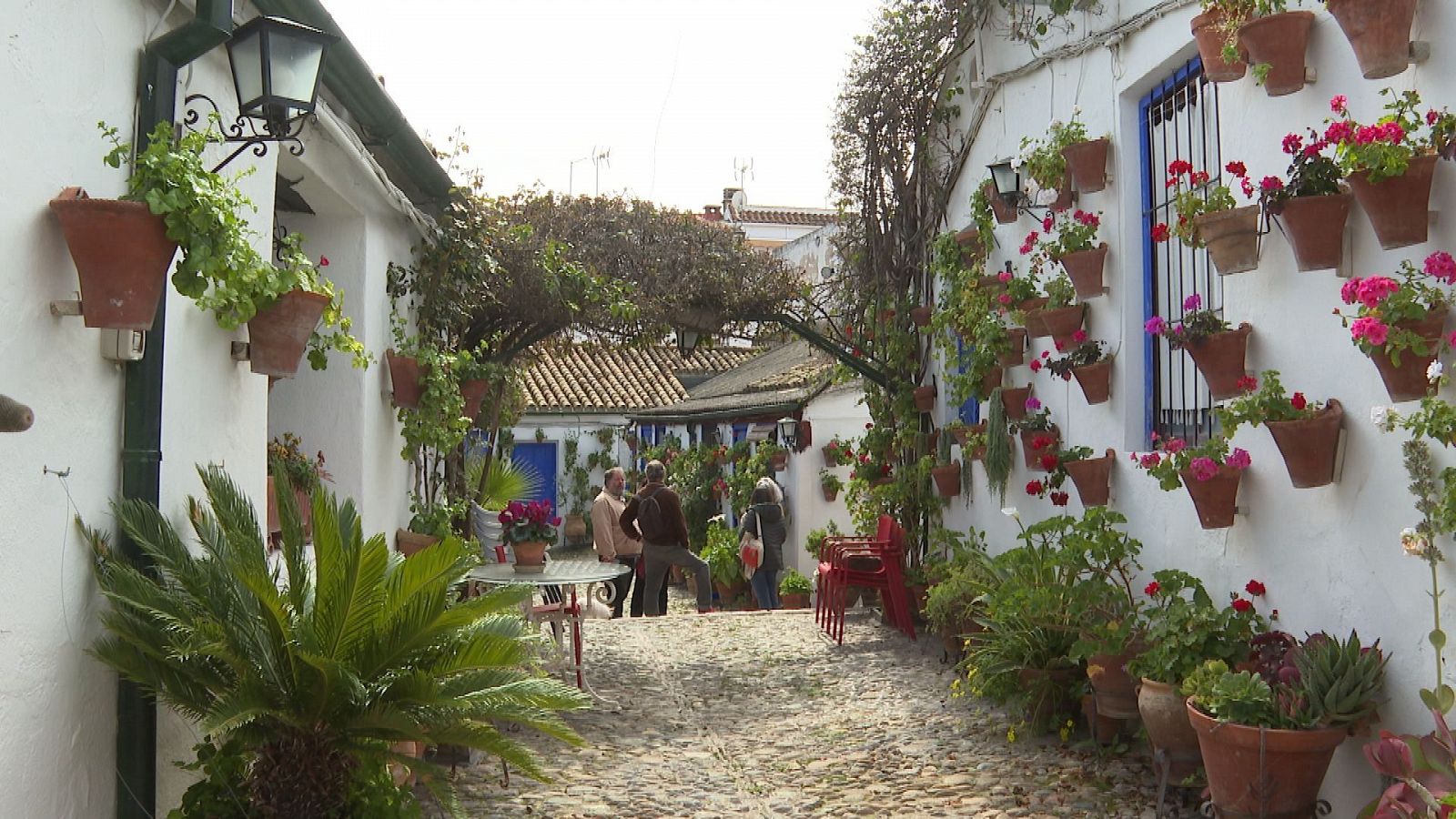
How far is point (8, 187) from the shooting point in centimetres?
312

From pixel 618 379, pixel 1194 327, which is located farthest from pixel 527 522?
pixel 618 379

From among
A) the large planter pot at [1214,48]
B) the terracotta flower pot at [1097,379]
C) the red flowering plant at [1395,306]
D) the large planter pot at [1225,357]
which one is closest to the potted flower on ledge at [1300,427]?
the large planter pot at [1225,357]

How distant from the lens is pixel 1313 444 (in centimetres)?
440

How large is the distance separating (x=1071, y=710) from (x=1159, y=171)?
9.40 ft

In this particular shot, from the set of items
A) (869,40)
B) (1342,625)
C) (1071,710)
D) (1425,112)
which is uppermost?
(869,40)

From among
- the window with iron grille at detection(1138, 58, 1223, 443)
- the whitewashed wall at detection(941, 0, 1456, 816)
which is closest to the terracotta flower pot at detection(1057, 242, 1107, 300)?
the whitewashed wall at detection(941, 0, 1456, 816)

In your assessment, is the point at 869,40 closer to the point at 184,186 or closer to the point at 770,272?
the point at 770,272

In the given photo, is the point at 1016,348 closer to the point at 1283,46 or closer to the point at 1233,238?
the point at 1233,238

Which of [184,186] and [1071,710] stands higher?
[184,186]

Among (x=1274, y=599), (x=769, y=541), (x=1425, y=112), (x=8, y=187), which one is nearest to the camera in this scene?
(x=8, y=187)

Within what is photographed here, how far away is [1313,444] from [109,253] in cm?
406

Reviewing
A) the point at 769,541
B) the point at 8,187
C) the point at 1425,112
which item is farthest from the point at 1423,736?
the point at 769,541

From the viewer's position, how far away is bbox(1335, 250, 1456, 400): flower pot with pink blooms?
3721 millimetres

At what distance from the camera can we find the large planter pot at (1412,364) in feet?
12.3
